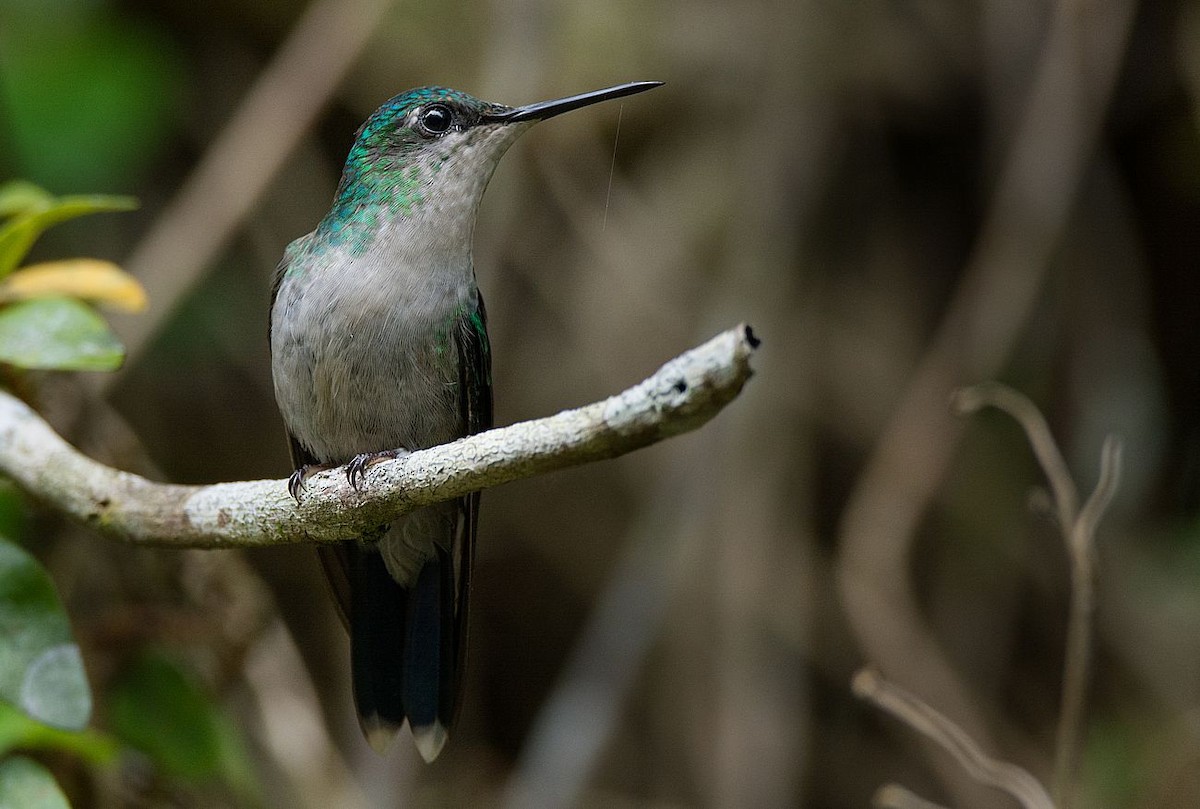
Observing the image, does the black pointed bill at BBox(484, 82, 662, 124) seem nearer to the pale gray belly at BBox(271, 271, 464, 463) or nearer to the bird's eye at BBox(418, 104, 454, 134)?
the bird's eye at BBox(418, 104, 454, 134)

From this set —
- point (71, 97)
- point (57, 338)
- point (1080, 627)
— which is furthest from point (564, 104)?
point (71, 97)

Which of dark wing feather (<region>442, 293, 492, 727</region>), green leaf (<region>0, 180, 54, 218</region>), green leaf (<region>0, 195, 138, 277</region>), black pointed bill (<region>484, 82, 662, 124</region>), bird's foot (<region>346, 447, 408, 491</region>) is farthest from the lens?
green leaf (<region>0, 180, 54, 218</region>)

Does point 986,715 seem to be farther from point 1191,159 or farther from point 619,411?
point 619,411

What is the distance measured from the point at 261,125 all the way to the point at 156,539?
2.30m

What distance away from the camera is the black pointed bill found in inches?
83.9

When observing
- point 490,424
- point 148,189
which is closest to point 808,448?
point 490,424

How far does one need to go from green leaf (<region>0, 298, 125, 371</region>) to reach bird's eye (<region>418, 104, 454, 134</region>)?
0.88 metres

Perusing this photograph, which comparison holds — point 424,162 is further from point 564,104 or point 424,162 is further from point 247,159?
point 247,159

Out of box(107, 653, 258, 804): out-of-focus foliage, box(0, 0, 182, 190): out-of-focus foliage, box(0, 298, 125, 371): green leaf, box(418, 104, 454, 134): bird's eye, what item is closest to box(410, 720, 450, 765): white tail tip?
box(107, 653, 258, 804): out-of-focus foliage

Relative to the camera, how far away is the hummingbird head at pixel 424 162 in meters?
2.65

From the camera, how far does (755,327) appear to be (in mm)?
4594

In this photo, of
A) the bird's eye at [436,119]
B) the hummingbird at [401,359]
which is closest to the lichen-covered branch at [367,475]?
the hummingbird at [401,359]

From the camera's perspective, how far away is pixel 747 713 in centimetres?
430

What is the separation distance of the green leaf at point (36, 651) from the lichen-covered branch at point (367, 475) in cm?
13
